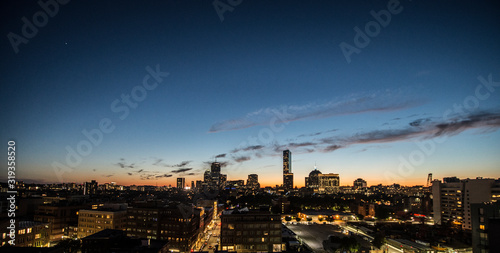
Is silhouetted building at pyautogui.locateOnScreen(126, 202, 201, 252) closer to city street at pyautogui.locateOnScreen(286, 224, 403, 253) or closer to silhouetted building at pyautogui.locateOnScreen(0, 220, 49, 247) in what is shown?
silhouetted building at pyautogui.locateOnScreen(0, 220, 49, 247)

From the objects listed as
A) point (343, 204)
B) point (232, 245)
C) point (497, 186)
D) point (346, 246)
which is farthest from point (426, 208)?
point (232, 245)

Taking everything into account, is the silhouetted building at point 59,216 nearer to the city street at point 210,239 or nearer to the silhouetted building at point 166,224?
the silhouetted building at point 166,224

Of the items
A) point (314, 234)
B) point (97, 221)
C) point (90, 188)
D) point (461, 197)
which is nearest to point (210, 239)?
point (314, 234)

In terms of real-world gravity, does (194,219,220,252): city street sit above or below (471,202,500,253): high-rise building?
below

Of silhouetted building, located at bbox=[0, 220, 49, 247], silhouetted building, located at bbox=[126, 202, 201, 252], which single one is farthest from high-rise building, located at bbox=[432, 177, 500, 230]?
silhouetted building, located at bbox=[0, 220, 49, 247]

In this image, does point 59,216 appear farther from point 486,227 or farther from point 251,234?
point 486,227

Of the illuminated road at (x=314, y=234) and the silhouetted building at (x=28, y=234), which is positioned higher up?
the silhouetted building at (x=28, y=234)

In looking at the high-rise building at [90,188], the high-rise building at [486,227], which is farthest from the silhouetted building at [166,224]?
the high-rise building at [90,188]
